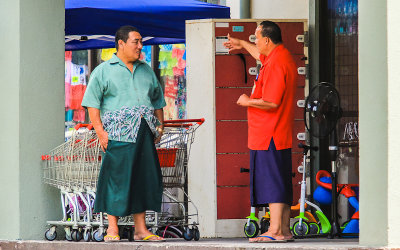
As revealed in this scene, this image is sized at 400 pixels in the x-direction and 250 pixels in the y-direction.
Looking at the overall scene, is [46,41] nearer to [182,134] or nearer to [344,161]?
[182,134]

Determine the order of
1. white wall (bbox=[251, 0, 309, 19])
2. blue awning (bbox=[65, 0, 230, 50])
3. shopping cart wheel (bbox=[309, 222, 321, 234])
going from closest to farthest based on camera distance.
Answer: shopping cart wheel (bbox=[309, 222, 321, 234]), white wall (bbox=[251, 0, 309, 19]), blue awning (bbox=[65, 0, 230, 50])

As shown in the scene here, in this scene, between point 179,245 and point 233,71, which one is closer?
point 179,245

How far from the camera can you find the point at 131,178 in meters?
9.78

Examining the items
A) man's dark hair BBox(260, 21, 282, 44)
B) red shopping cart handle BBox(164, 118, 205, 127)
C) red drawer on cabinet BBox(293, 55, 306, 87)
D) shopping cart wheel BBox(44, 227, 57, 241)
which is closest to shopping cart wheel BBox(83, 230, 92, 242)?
shopping cart wheel BBox(44, 227, 57, 241)

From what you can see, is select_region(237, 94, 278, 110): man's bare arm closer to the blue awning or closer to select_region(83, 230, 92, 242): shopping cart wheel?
select_region(83, 230, 92, 242): shopping cart wheel

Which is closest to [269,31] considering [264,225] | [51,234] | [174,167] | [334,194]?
[174,167]

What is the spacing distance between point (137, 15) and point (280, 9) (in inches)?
83.2

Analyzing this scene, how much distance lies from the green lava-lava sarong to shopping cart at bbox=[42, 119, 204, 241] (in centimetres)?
34

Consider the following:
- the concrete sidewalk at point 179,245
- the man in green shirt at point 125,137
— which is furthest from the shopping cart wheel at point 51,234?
the man in green shirt at point 125,137

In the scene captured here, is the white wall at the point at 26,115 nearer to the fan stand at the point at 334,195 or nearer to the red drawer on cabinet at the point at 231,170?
the red drawer on cabinet at the point at 231,170

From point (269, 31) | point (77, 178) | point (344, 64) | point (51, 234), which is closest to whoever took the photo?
point (269, 31)

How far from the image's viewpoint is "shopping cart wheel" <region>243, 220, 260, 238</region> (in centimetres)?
1109

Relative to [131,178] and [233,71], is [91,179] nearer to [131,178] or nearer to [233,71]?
[131,178]
